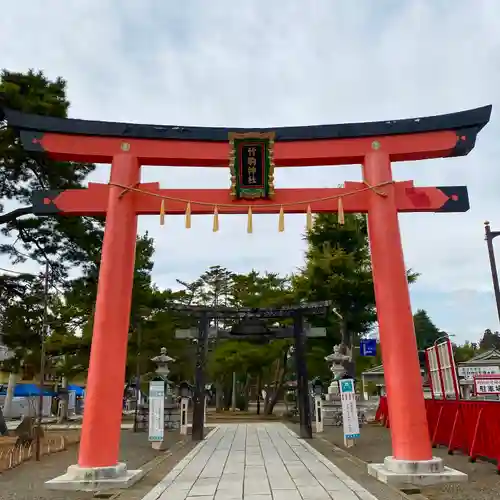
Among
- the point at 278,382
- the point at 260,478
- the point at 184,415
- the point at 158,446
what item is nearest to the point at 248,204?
the point at 260,478

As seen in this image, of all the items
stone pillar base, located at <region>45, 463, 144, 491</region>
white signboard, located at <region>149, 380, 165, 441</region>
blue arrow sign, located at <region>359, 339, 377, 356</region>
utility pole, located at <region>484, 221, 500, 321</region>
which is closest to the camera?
stone pillar base, located at <region>45, 463, 144, 491</region>

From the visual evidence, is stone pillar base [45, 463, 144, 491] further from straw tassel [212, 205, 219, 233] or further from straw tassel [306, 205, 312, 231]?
straw tassel [306, 205, 312, 231]

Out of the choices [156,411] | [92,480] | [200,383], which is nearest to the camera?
[92,480]

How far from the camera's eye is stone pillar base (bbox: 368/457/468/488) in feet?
22.9

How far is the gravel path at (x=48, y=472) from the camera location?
22.1 ft

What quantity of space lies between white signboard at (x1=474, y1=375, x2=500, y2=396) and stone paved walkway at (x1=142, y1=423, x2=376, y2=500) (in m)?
5.24

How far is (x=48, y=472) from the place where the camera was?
29.9 feet

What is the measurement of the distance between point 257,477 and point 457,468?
3.70 m

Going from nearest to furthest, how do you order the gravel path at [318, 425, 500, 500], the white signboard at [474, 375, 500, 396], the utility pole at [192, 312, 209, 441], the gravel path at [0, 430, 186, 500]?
1. the gravel path at [318, 425, 500, 500]
2. the gravel path at [0, 430, 186, 500]
3. the white signboard at [474, 375, 500, 396]
4. the utility pole at [192, 312, 209, 441]

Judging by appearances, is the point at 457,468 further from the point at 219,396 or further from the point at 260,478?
the point at 219,396

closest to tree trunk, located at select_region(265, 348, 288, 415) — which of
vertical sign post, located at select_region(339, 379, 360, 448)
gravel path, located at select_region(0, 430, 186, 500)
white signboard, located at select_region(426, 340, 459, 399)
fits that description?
gravel path, located at select_region(0, 430, 186, 500)

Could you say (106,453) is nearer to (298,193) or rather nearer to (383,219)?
(298,193)

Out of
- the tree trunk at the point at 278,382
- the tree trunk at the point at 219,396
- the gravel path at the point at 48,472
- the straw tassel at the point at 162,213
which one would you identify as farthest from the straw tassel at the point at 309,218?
the tree trunk at the point at 219,396

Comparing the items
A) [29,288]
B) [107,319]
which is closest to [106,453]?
[107,319]
